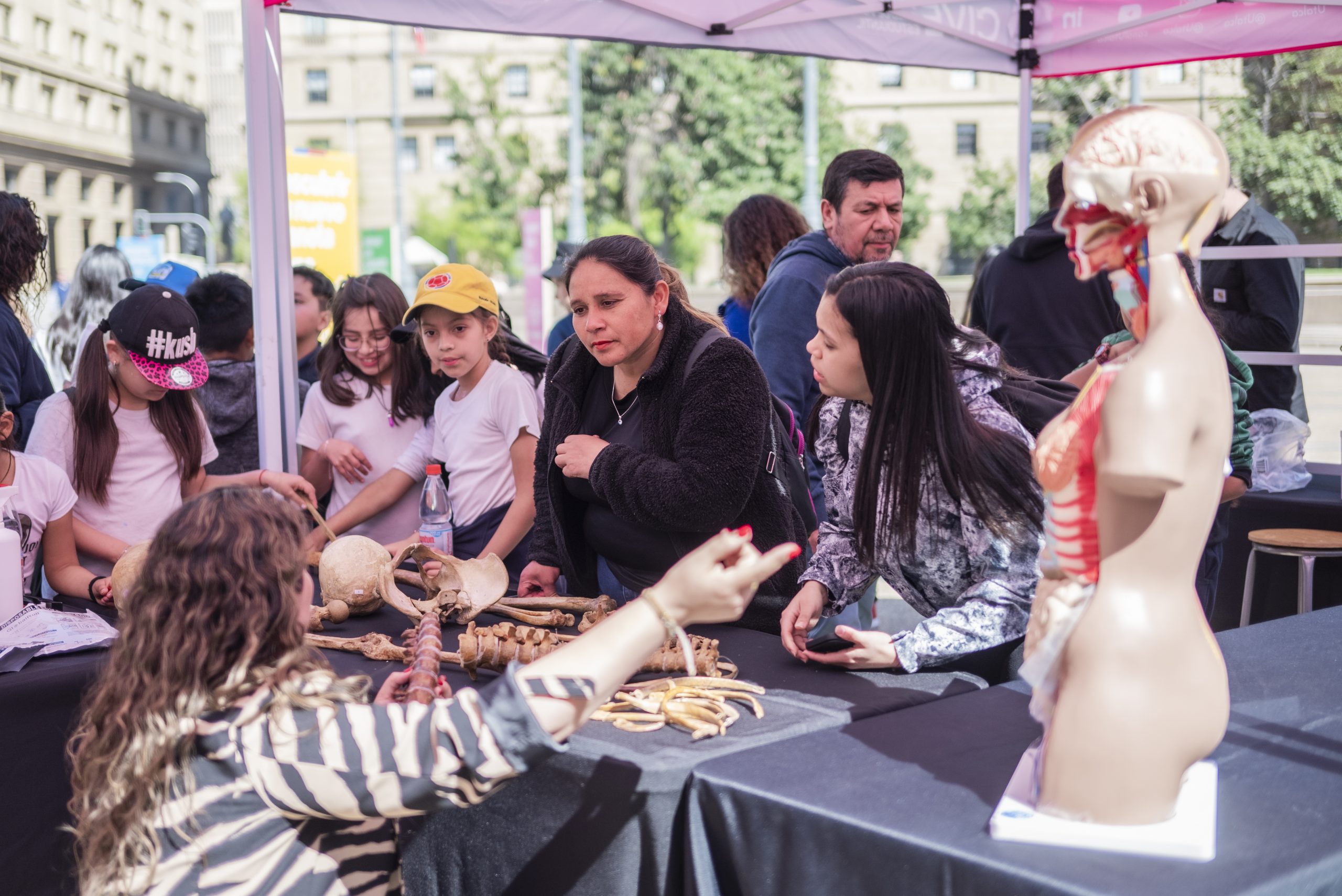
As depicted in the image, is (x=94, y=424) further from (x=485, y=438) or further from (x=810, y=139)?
(x=810, y=139)

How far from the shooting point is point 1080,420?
52.0 inches

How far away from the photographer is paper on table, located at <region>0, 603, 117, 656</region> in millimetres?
2115

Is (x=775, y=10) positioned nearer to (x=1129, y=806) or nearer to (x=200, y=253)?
(x=1129, y=806)

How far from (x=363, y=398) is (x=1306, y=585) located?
297 cm

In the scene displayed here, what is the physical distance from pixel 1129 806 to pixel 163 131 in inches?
1615

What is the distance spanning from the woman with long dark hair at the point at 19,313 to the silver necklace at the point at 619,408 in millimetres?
1950

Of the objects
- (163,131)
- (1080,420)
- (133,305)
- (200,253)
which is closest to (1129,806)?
(1080,420)

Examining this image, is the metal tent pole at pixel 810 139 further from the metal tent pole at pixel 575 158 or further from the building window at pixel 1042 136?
the building window at pixel 1042 136

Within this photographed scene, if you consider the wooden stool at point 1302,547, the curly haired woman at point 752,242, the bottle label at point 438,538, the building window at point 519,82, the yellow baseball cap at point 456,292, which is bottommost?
the wooden stool at point 1302,547

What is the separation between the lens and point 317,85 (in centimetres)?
4903

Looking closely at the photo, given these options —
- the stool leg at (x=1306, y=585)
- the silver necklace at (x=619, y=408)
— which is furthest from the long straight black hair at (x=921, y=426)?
the stool leg at (x=1306, y=585)

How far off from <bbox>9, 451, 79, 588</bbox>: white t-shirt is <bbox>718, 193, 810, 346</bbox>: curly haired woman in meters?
2.38

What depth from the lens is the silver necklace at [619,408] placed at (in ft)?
8.41

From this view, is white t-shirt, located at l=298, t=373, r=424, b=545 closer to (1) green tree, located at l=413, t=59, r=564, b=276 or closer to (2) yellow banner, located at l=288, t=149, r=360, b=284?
(2) yellow banner, located at l=288, t=149, r=360, b=284
